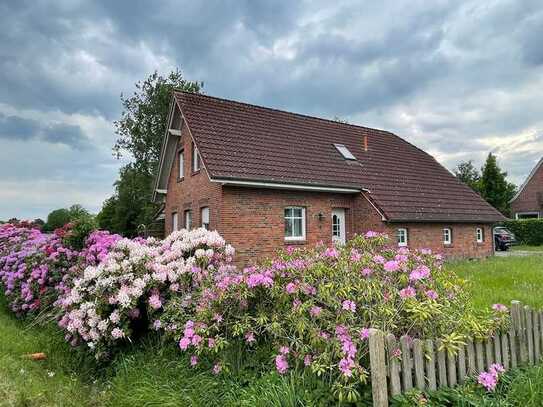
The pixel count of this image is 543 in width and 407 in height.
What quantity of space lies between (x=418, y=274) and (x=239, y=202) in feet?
34.5

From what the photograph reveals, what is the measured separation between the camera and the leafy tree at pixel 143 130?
31.3 m

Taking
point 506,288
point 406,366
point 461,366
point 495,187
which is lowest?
point 506,288

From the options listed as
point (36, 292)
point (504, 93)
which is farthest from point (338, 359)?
point (504, 93)

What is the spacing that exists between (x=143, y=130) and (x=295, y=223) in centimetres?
2240

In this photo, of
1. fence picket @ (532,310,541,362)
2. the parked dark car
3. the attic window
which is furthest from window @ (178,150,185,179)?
the parked dark car

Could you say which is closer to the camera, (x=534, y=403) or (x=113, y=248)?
(x=534, y=403)

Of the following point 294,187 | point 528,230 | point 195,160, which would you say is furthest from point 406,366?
point 528,230

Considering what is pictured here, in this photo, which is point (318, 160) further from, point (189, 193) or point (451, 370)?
point (451, 370)

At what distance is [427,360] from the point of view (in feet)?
11.1

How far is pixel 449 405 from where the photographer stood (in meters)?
3.32

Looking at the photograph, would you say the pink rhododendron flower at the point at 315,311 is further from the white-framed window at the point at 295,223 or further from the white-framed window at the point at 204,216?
the white-framed window at the point at 204,216

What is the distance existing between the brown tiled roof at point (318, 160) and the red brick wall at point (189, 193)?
4.02 ft

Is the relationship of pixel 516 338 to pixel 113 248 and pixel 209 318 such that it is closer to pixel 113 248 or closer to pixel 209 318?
pixel 209 318

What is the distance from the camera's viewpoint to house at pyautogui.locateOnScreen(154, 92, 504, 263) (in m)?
14.2
